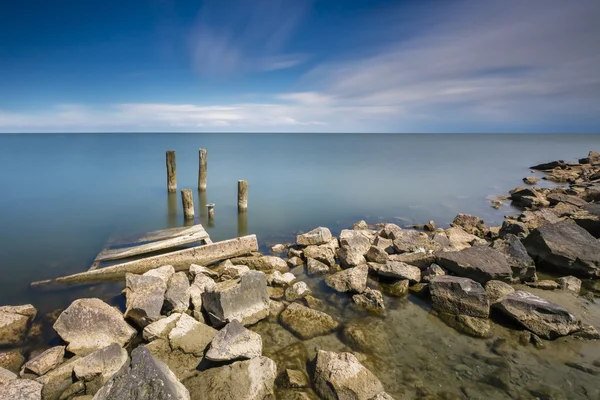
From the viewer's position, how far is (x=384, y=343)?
19.5ft

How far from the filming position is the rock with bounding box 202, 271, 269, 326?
19.9ft

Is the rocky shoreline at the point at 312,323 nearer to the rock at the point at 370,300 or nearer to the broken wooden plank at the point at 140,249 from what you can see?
the rock at the point at 370,300

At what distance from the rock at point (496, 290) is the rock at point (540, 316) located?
20.3 inches

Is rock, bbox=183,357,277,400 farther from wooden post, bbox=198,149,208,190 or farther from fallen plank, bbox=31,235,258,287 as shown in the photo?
wooden post, bbox=198,149,208,190

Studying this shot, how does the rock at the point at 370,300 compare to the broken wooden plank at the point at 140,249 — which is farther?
the broken wooden plank at the point at 140,249

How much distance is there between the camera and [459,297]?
6.77m

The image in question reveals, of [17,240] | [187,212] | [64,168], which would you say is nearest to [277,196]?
[187,212]

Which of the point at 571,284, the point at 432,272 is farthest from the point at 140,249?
the point at 571,284

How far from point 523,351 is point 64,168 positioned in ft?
133

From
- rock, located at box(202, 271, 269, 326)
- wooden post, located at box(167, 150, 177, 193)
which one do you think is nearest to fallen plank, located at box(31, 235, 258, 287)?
rock, located at box(202, 271, 269, 326)

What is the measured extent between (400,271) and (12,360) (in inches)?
332

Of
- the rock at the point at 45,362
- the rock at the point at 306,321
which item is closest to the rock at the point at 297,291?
the rock at the point at 306,321

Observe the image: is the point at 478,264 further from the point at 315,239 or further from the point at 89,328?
the point at 89,328

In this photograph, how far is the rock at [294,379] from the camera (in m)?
4.73
